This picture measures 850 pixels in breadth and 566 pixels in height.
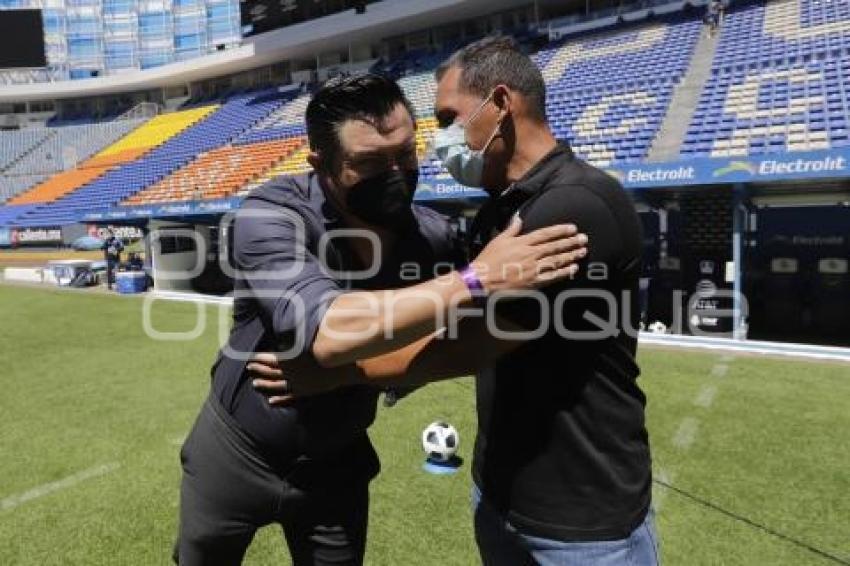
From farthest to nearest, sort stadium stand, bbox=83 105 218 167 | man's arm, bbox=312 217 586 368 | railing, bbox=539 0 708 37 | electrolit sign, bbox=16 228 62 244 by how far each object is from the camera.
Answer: stadium stand, bbox=83 105 218 167 → electrolit sign, bbox=16 228 62 244 → railing, bbox=539 0 708 37 → man's arm, bbox=312 217 586 368

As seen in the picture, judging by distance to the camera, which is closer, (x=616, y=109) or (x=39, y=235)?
(x=616, y=109)

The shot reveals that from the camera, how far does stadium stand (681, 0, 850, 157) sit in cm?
1199

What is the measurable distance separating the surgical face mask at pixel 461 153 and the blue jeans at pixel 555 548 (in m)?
1.02

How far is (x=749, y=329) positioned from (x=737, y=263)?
2.34 meters

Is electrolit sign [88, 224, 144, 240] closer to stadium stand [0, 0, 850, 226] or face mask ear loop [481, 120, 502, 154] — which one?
stadium stand [0, 0, 850, 226]

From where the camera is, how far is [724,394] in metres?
7.49

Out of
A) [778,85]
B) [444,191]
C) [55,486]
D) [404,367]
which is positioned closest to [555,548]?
[404,367]

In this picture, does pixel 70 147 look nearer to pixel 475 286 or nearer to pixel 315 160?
pixel 315 160

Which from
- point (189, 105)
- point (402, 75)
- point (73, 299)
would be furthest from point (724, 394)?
point (189, 105)

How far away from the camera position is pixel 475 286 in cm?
159

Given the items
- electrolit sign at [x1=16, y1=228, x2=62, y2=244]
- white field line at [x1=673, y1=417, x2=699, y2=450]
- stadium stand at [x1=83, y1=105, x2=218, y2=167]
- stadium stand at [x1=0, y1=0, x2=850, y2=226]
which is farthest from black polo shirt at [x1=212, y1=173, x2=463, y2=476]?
electrolit sign at [x1=16, y1=228, x2=62, y2=244]

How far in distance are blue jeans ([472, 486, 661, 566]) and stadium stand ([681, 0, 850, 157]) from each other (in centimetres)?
1016

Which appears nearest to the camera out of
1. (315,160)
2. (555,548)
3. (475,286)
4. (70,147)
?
(475,286)

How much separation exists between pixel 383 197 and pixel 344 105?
0.30 metres
